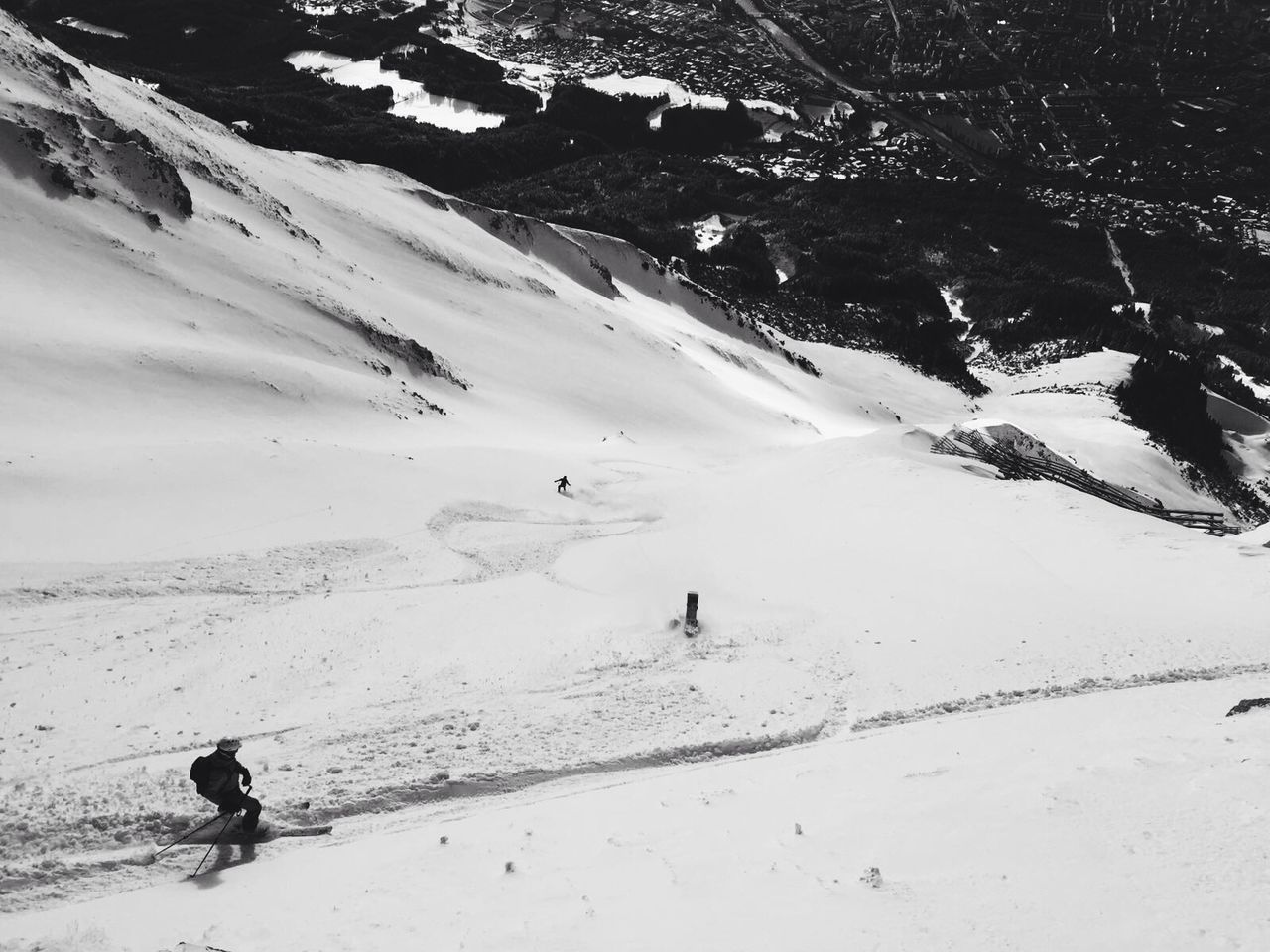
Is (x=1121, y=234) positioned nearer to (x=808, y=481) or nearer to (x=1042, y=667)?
(x=808, y=481)

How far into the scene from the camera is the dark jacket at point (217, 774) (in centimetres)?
784

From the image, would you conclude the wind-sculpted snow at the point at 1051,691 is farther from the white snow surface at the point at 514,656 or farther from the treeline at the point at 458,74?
the treeline at the point at 458,74

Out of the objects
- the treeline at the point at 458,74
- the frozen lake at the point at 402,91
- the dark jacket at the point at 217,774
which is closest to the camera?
the dark jacket at the point at 217,774

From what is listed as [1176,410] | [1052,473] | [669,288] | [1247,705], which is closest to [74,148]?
[1247,705]

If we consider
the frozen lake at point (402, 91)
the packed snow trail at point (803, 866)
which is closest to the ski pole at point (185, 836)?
the packed snow trail at point (803, 866)

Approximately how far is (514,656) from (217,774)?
585 cm

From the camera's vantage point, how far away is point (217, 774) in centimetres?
791

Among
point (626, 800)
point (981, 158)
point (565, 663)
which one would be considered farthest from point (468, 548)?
A: point (981, 158)

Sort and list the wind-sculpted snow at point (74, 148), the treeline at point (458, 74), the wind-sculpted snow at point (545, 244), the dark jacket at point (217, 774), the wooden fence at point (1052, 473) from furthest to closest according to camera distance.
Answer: the treeline at point (458, 74) < the wind-sculpted snow at point (545, 244) < the wind-sculpted snow at point (74, 148) < the wooden fence at point (1052, 473) < the dark jacket at point (217, 774)

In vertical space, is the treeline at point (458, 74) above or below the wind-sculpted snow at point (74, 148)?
above

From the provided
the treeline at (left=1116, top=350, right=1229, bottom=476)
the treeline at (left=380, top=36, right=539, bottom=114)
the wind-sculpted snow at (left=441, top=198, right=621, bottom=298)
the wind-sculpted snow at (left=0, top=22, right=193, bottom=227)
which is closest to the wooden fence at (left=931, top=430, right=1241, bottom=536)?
the treeline at (left=1116, top=350, right=1229, bottom=476)

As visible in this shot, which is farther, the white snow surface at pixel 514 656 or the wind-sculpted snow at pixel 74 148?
the wind-sculpted snow at pixel 74 148

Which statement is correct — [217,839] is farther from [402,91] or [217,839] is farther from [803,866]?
[402,91]

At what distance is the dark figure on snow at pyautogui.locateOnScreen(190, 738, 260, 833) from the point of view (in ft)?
25.8
